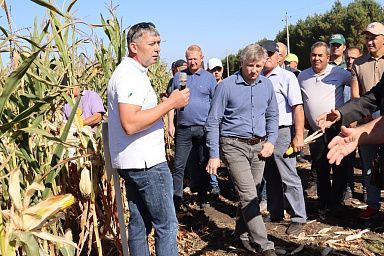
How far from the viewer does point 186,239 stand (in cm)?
460

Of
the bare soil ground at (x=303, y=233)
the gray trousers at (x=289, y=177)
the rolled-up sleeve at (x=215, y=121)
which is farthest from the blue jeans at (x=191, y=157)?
the rolled-up sleeve at (x=215, y=121)

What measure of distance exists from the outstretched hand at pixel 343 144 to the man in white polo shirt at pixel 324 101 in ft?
7.54

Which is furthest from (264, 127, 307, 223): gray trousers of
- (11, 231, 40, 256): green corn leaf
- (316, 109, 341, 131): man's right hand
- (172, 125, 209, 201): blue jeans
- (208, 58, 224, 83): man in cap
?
(11, 231, 40, 256): green corn leaf

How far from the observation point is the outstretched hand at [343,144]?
2.62 m

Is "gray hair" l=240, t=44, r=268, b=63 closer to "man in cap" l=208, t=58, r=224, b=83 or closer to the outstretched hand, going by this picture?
the outstretched hand

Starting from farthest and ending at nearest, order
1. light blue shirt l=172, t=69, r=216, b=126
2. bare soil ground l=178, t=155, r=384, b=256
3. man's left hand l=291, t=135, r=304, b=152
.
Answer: light blue shirt l=172, t=69, r=216, b=126
man's left hand l=291, t=135, r=304, b=152
bare soil ground l=178, t=155, r=384, b=256

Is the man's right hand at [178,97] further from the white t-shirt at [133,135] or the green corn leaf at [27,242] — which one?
the green corn leaf at [27,242]

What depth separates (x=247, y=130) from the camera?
13.3ft

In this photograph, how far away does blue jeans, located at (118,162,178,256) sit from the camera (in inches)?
118

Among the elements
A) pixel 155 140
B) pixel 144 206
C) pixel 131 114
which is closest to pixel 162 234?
pixel 144 206

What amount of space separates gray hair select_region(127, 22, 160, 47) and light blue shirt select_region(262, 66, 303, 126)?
1.88m

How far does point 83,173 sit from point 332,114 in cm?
163

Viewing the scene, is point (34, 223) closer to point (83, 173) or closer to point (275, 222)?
point (83, 173)

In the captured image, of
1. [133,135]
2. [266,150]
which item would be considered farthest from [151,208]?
[266,150]
